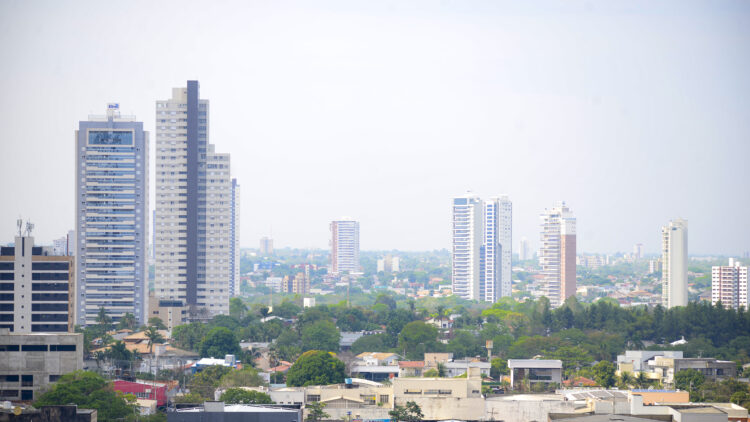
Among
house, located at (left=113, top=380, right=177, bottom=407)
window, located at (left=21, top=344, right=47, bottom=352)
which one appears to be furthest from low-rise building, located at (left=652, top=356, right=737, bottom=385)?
window, located at (left=21, top=344, right=47, bottom=352)

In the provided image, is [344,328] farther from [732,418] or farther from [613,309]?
[732,418]

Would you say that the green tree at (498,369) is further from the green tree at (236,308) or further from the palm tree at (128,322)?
the green tree at (236,308)

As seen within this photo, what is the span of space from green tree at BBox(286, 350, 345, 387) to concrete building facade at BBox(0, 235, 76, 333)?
8.37 m

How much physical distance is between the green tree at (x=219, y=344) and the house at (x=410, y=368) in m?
5.93

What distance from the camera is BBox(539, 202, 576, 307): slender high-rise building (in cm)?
8312

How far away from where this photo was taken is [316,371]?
30359 millimetres

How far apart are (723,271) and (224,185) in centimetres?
3788

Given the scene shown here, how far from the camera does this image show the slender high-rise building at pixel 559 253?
8312cm

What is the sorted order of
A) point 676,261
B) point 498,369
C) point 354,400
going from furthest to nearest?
point 676,261, point 498,369, point 354,400

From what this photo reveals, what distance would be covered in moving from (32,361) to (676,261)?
5007cm

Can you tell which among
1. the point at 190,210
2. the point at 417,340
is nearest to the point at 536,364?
the point at 417,340

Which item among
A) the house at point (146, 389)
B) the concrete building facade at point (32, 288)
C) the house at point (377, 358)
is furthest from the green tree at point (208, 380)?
the house at point (377, 358)

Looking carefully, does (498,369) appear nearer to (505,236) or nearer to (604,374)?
(604,374)

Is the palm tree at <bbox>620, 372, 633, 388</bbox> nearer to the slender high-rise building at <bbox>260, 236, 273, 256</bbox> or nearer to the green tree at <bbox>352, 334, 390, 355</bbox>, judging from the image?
the green tree at <bbox>352, 334, 390, 355</bbox>
